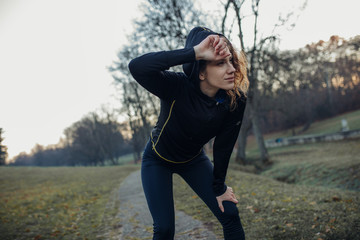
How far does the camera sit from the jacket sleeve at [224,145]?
7.57 ft

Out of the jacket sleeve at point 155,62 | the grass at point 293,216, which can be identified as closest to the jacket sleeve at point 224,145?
the jacket sleeve at point 155,62

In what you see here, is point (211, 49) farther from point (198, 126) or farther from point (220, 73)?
point (198, 126)

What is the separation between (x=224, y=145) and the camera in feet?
7.71

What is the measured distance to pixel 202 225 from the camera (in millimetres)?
4809

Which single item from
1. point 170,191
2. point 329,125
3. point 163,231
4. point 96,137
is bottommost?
point 329,125

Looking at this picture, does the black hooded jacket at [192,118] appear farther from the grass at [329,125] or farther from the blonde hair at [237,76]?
the grass at [329,125]

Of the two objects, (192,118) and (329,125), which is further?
(329,125)

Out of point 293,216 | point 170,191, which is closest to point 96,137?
point 293,216

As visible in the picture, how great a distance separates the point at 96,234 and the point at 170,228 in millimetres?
4077

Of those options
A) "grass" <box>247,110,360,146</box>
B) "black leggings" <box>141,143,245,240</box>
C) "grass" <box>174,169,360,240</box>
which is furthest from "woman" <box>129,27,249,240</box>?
"grass" <box>247,110,360,146</box>

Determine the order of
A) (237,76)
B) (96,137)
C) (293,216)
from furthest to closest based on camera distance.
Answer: (96,137)
(293,216)
(237,76)

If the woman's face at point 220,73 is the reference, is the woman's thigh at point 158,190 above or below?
below

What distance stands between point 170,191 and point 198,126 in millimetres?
684

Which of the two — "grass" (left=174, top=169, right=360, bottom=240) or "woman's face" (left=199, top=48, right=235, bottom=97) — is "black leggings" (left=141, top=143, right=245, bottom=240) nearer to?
"woman's face" (left=199, top=48, right=235, bottom=97)
